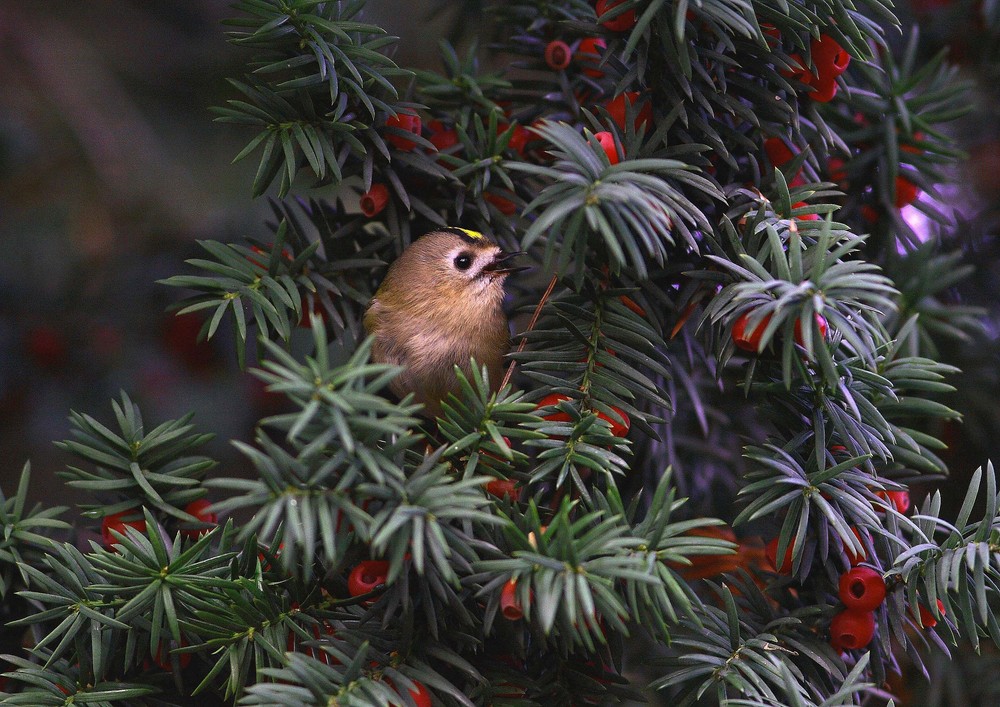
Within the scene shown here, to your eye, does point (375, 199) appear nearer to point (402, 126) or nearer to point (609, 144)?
point (402, 126)

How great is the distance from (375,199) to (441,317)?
1.13 ft

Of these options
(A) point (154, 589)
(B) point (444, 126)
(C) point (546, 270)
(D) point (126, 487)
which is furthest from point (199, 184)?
(C) point (546, 270)

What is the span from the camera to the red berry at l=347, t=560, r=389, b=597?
2.22ft

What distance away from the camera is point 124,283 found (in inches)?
59.4

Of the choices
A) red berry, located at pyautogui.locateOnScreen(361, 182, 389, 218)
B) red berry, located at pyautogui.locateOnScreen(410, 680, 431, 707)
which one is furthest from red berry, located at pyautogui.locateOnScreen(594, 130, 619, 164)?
red berry, located at pyautogui.locateOnScreen(410, 680, 431, 707)

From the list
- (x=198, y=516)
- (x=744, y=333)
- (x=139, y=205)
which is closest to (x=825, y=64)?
(x=744, y=333)

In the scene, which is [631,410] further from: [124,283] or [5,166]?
[5,166]

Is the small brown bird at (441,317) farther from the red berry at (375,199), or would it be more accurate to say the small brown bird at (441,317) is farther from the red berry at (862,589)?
the red berry at (862,589)

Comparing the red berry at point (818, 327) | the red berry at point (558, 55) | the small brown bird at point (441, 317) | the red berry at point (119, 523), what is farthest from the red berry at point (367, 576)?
the red berry at point (558, 55)

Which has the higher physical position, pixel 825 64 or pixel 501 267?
pixel 825 64

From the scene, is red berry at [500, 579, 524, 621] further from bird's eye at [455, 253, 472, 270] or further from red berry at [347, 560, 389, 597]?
bird's eye at [455, 253, 472, 270]

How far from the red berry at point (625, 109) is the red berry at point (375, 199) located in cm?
26

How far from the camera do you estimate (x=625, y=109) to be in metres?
0.77

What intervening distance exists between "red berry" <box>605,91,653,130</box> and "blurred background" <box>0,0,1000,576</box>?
1.23 feet
